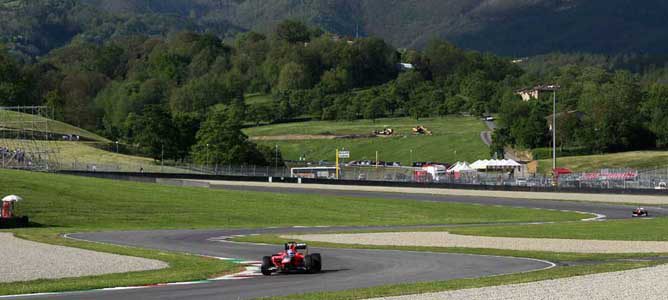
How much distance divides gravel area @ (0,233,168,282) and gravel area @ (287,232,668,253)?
527 inches

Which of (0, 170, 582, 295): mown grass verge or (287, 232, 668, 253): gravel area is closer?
(287, 232, 668, 253): gravel area

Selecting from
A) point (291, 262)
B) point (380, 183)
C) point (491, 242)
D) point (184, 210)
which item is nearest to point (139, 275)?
point (291, 262)

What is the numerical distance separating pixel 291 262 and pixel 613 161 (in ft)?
437

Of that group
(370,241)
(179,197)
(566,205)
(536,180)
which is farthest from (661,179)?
(370,241)

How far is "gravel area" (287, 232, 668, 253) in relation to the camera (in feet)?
142

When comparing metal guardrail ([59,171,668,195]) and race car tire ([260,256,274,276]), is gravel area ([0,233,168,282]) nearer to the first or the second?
race car tire ([260,256,274,276])

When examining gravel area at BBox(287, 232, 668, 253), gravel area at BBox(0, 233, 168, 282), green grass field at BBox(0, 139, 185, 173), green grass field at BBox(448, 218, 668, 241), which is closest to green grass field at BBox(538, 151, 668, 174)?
green grass field at BBox(0, 139, 185, 173)

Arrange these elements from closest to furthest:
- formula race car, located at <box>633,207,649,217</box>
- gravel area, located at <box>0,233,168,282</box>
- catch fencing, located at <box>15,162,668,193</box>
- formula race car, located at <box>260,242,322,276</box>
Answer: gravel area, located at <box>0,233,168,282</box> < formula race car, located at <box>260,242,322,276</box> < formula race car, located at <box>633,207,649,217</box> < catch fencing, located at <box>15,162,668,193</box>

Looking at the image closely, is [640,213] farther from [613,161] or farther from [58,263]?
[613,161]

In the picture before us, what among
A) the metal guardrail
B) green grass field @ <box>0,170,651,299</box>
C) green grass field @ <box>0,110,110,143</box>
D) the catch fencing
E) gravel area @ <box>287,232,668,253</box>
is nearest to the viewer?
gravel area @ <box>287,232,668,253</box>

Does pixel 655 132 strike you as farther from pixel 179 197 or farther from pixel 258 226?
pixel 258 226

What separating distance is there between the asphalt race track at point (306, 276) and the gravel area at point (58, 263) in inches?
161

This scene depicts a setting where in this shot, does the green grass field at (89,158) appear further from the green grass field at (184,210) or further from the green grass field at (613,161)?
the green grass field at (613,161)

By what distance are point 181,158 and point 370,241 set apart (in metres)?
133
